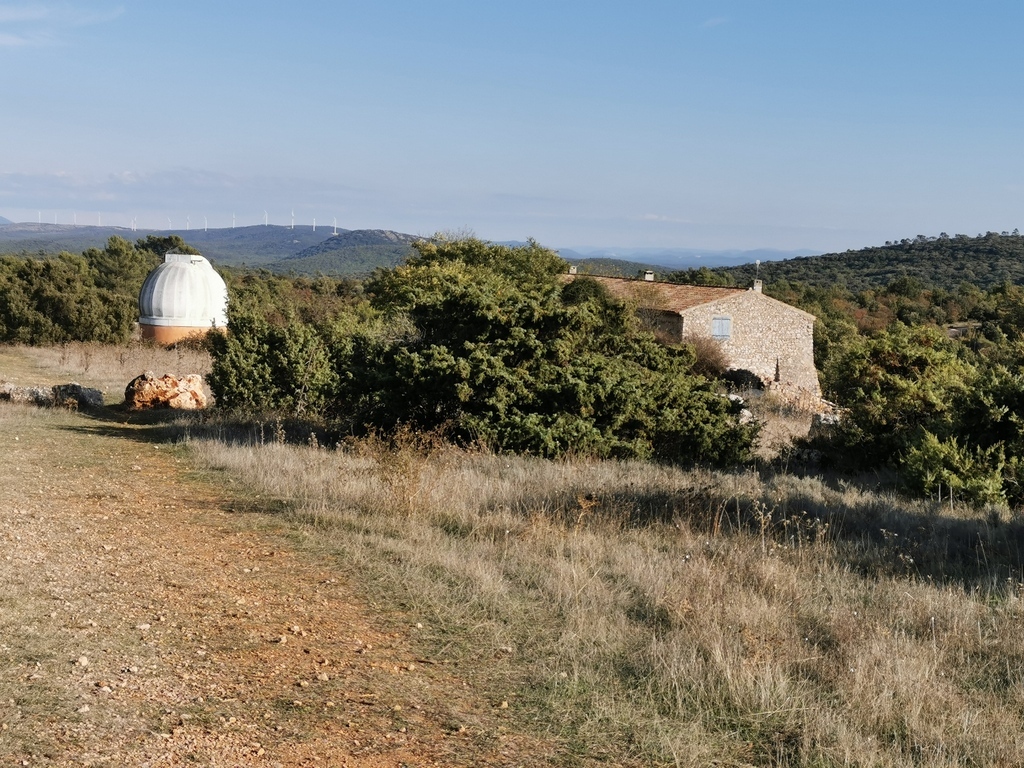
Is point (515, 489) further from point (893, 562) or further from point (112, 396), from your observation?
point (112, 396)

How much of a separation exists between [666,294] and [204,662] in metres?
40.1

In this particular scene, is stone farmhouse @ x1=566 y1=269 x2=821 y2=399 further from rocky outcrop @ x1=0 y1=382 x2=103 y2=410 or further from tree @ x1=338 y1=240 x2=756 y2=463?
tree @ x1=338 y1=240 x2=756 y2=463

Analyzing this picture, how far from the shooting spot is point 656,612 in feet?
17.0

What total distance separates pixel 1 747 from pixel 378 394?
360 inches

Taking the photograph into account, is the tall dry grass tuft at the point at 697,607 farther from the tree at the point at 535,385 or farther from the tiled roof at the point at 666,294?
the tiled roof at the point at 666,294

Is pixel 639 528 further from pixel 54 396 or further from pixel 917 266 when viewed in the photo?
pixel 917 266

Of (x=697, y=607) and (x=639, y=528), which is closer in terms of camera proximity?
(x=697, y=607)

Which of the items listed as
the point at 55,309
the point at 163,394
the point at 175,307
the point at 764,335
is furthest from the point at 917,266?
the point at 163,394

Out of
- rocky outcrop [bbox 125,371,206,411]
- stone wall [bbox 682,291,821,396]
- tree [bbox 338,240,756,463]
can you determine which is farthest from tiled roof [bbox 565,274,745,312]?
tree [bbox 338,240,756,463]

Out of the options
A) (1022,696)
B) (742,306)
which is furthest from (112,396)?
(742,306)

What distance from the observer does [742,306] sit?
41469 mm

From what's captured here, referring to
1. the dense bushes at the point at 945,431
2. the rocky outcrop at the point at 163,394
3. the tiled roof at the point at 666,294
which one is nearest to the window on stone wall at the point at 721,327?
the tiled roof at the point at 666,294

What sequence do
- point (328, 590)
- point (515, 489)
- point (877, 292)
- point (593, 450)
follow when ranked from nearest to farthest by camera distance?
point (328, 590)
point (515, 489)
point (593, 450)
point (877, 292)

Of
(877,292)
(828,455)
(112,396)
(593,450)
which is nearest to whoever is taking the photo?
(593,450)
